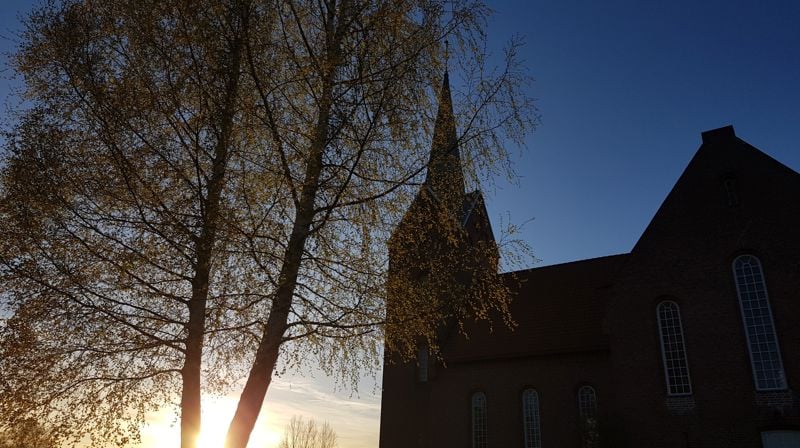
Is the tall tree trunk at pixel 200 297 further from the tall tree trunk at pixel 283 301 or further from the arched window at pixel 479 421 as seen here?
the arched window at pixel 479 421

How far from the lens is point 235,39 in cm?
650

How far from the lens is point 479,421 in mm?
22703

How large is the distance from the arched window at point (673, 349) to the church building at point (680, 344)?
3cm

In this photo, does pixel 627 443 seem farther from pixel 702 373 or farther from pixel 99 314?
pixel 99 314

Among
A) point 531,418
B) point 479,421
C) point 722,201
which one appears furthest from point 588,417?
point 722,201

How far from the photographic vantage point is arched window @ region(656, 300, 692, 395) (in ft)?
56.5

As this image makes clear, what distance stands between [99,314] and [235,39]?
3415 mm

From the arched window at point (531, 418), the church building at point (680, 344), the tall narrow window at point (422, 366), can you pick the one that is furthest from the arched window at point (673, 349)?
the tall narrow window at point (422, 366)

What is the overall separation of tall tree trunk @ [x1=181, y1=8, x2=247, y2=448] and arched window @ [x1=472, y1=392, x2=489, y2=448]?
17392 mm

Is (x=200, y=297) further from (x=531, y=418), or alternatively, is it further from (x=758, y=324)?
(x=531, y=418)

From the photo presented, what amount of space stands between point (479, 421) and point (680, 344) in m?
8.38

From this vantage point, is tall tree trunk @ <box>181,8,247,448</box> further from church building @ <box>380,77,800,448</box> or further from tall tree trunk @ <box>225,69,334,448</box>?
church building @ <box>380,77,800,448</box>

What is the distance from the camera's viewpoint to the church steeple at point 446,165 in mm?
7434

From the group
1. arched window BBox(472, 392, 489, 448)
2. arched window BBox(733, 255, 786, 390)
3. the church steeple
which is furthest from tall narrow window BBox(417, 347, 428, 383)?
the church steeple
